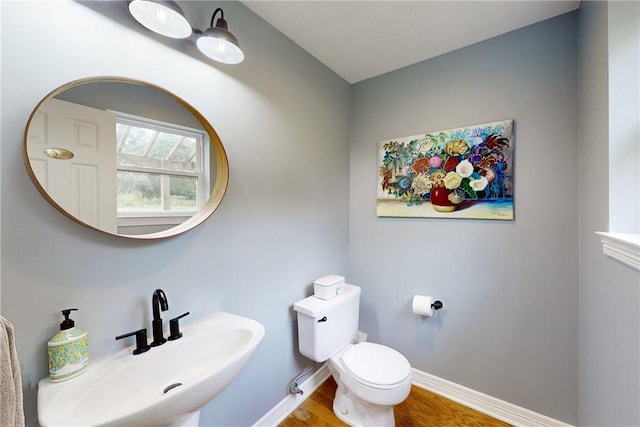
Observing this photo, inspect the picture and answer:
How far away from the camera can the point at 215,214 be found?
1.23m

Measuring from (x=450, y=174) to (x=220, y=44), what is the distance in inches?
60.8

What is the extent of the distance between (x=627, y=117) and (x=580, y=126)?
0.47 m

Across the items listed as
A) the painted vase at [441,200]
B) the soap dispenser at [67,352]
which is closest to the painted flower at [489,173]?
the painted vase at [441,200]

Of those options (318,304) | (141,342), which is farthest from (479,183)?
(141,342)

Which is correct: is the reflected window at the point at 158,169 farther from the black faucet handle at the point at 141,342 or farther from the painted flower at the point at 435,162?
the painted flower at the point at 435,162

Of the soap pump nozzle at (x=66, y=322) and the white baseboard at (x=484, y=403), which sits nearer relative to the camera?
the soap pump nozzle at (x=66, y=322)

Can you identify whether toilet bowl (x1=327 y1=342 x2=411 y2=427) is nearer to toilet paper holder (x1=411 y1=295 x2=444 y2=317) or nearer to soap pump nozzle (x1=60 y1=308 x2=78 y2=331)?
toilet paper holder (x1=411 y1=295 x2=444 y2=317)

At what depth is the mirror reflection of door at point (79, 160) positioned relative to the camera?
767mm

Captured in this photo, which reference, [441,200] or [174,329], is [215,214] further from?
[441,200]

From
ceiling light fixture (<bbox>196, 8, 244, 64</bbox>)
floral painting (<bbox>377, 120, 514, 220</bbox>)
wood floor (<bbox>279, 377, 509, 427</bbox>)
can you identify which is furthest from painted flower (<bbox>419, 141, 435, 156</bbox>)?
wood floor (<bbox>279, 377, 509, 427</bbox>)

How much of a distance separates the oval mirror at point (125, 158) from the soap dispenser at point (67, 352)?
33 cm

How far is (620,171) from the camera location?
3.23 ft

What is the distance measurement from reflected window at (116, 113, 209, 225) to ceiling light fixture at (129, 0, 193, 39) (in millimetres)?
348

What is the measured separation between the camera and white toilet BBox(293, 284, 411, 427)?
4.37ft
